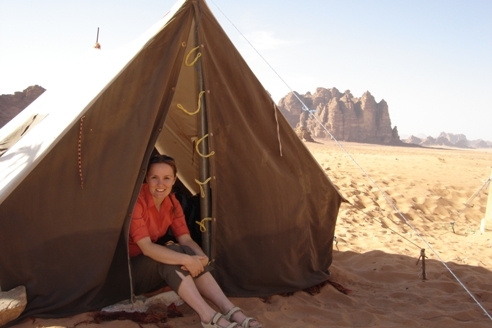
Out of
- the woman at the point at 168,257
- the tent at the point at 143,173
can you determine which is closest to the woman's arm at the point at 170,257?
the woman at the point at 168,257

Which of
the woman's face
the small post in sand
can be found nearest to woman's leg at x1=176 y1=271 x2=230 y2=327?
the woman's face

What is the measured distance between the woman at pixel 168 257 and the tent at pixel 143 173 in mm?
98

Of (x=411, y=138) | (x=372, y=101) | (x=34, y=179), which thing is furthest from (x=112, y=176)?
(x=411, y=138)

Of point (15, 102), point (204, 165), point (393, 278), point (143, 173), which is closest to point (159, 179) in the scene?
point (143, 173)

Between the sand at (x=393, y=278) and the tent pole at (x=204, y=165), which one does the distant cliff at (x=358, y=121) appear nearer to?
the sand at (x=393, y=278)

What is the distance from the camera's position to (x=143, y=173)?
2.97 meters

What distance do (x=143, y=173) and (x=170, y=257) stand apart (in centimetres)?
60

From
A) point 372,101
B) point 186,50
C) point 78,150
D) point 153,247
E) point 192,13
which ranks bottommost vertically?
point 153,247

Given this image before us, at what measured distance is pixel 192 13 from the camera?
3111 millimetres

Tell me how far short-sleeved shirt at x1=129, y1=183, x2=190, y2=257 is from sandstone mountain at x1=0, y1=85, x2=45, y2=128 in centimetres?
2473

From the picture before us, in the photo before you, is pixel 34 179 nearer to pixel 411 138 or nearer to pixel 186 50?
pixel 186 50

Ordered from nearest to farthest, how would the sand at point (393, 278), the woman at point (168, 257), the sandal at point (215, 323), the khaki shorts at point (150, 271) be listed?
the sandal at point (215, 323) → the woman at point (168, 257) → the khaki shorts at point (150, 271) → the sand at point (393, 278)

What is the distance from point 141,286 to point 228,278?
2.39 feet

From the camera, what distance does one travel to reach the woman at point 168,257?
2695mm
